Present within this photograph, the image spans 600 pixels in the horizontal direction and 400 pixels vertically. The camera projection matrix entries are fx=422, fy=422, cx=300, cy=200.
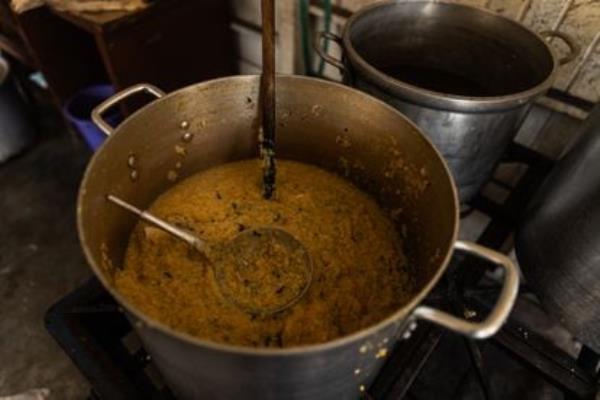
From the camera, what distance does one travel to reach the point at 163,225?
25.6 inches

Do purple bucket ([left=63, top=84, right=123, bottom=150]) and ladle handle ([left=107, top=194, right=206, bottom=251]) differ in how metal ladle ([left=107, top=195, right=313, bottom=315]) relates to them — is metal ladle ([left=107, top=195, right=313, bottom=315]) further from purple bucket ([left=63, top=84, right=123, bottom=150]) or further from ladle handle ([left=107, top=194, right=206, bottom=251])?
purple bucket ([left=63, top=84, right=123, bottom=150])

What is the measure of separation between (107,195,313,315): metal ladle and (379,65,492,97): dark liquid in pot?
0.46 metres

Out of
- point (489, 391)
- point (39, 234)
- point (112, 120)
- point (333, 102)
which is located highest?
point (333, 102)

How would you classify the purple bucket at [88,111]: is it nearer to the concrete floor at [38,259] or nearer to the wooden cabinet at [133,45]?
the wooden cabinet at [133,45]

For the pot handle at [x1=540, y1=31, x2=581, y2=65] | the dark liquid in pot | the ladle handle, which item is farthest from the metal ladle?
the pot handle at [x1=540, y1=31, x2=581, y2=65]

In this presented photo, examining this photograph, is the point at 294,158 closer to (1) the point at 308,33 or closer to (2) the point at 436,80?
(2) the point at 436,80

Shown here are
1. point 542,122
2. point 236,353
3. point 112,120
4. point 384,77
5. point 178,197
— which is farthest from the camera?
point 112,120

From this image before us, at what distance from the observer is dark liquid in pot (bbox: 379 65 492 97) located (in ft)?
3.01

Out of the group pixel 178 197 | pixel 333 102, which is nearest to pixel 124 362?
pixel 178 197

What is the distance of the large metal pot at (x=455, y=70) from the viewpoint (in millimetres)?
677

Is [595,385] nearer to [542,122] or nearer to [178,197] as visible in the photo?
Answer: [542,122]

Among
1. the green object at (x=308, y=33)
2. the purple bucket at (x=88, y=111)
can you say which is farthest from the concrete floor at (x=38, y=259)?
the green object at (x=308, y=33)

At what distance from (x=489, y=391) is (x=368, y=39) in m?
0.70

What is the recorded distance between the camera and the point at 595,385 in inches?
27.5
